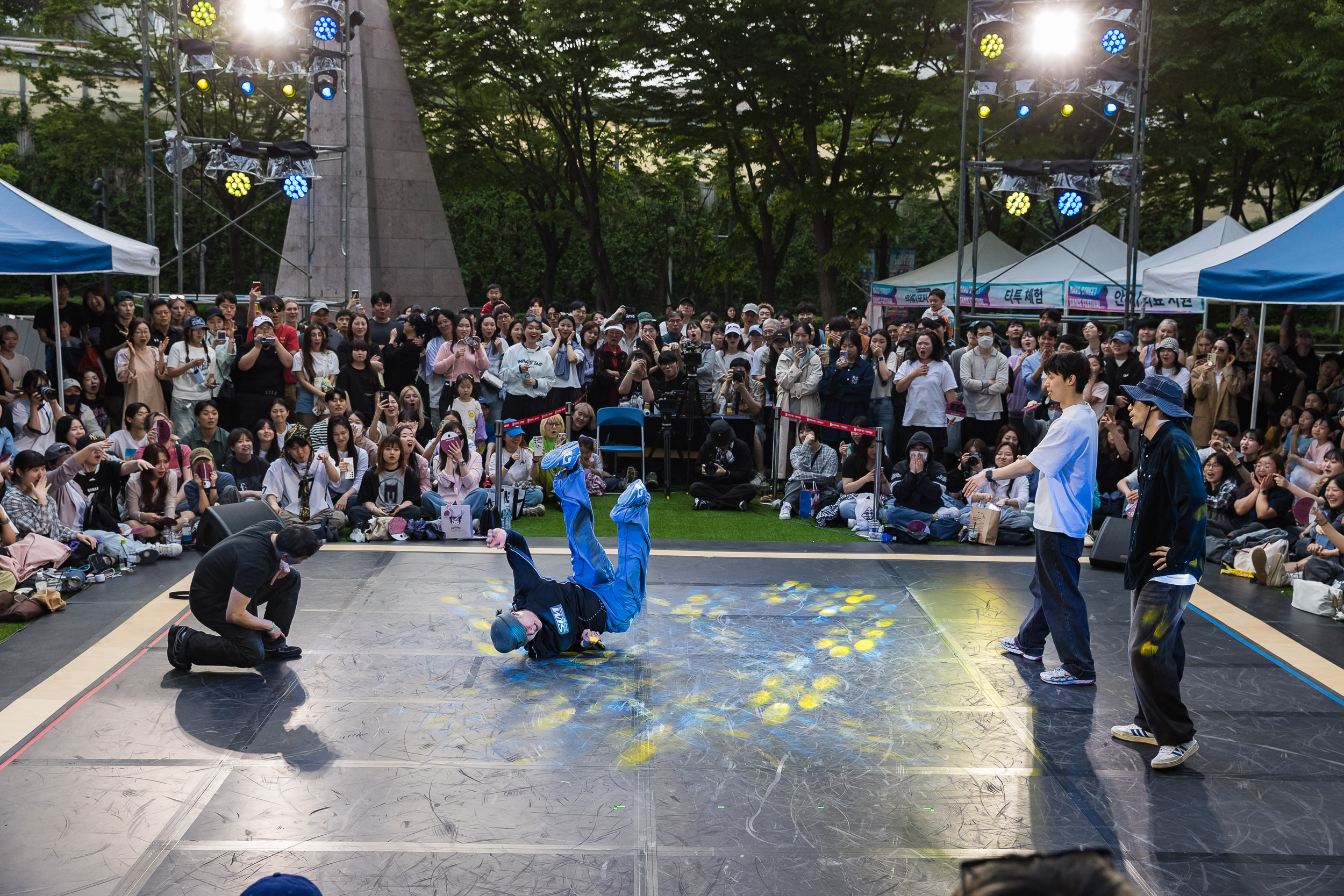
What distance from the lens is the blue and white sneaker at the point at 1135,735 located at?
5555 millimetres

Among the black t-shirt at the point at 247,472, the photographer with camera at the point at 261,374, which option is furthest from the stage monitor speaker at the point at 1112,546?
the photographer with camera at the point at 261,374

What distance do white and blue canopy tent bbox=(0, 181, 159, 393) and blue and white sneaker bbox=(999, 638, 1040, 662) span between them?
7823 mm

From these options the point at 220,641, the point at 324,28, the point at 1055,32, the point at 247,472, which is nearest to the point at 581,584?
the point at 220,641

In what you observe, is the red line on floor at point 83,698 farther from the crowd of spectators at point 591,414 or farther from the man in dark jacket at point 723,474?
the man in dark jacket at point 723,474

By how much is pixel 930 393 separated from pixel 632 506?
18.8ft

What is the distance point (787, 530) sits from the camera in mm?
10930

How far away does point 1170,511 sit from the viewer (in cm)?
513

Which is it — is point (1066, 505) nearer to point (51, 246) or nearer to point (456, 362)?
point (456, 362)

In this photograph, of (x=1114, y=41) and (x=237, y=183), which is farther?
(x=237, y=183)

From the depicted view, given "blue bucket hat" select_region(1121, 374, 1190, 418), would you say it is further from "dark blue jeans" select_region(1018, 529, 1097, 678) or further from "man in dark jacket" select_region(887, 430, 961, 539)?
"man in dark jacket" select_region(887, 430, 961, 539)

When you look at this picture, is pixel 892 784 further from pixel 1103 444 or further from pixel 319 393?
pixel 319 393

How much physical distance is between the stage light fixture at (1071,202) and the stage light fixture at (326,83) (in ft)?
33.5

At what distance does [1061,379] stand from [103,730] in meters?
5.44

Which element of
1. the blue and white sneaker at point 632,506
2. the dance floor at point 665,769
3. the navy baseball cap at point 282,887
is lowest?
the dance floor at point 665,769
